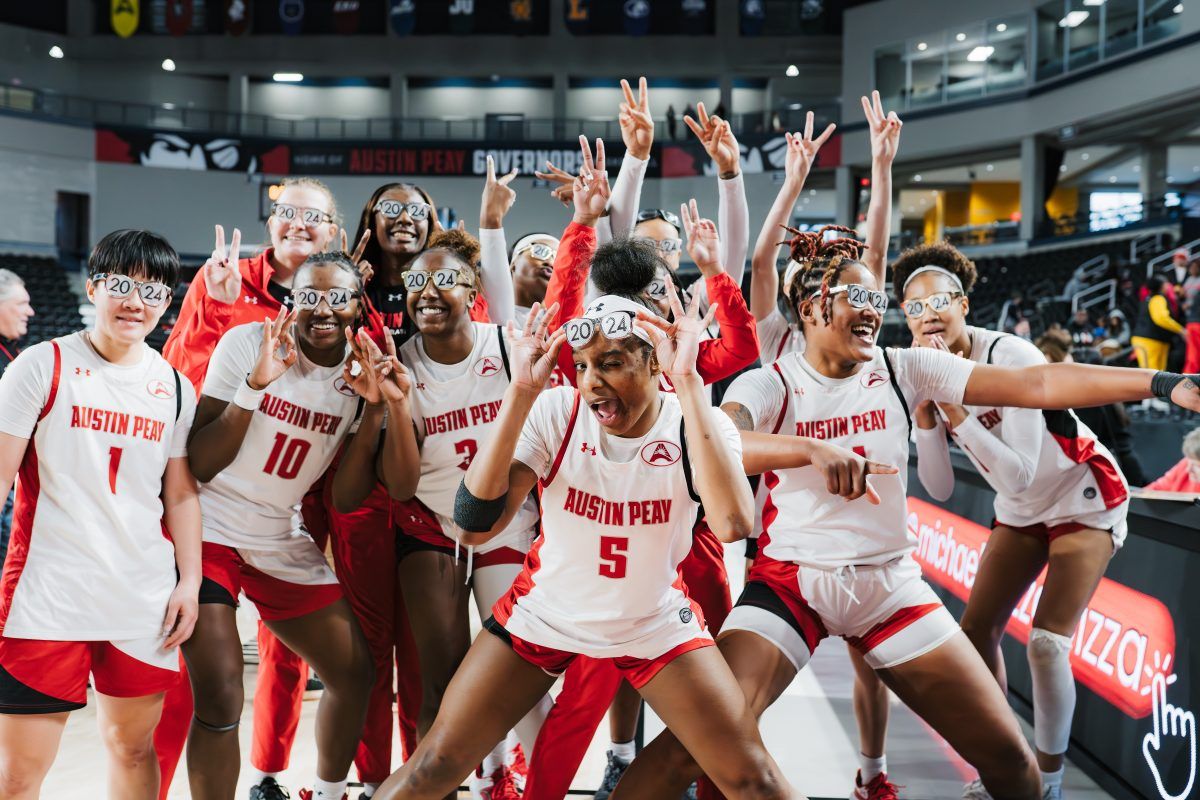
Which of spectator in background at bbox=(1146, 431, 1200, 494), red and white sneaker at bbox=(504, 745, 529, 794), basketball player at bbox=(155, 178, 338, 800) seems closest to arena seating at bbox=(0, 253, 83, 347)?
basketball player at bbox=(155, 178, 338, 800)

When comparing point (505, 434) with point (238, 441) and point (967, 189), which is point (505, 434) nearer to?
point (238, 441)

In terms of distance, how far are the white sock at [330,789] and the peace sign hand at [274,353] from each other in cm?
127

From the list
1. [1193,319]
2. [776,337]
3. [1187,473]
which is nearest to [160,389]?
[776,337]

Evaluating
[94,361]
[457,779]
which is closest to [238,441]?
[94,361]

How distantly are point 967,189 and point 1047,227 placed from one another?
5.04m

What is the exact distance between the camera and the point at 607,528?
2.48 metres

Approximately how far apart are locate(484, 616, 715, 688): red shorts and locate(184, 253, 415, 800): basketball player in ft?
2.26

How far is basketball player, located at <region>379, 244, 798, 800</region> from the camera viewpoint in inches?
94.3

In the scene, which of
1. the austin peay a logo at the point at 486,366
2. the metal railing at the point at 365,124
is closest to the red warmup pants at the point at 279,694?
the austin peay a logo at the point at 486,366

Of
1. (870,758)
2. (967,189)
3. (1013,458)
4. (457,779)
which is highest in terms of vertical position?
(967,189)

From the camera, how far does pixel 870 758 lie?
11.8 feet

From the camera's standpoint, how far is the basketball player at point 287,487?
2.82 meters

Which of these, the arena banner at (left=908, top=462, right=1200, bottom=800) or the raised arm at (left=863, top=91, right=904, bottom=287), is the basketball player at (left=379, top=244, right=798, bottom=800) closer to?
the raised arm at (left=863, top=91, right=904, bottom=287)

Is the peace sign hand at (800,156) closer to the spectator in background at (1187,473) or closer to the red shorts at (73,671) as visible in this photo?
the spectator in background at (1187,473)
